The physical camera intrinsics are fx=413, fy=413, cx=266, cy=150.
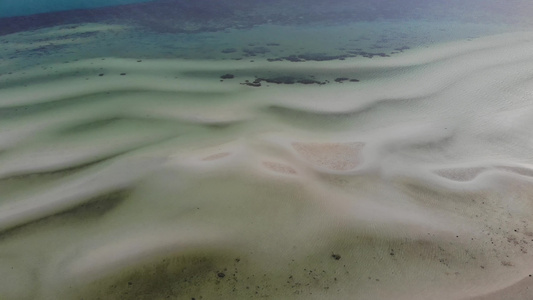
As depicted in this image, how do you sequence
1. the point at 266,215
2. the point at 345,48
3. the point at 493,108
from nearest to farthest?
the point at 266,215 < the point at 493,108 < the point at 345,48

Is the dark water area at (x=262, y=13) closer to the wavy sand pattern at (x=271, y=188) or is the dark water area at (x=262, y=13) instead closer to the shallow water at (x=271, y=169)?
the shallow water at (x=271, y=169)

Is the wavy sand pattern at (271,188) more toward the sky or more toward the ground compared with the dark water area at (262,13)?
more toward the ground

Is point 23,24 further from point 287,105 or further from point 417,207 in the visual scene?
point 417,207

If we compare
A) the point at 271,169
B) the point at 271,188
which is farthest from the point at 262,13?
the point at 271,188

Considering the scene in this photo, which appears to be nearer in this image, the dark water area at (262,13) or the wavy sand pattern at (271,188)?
the wavy sand pattern at (271,188)

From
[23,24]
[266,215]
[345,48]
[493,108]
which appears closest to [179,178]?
[266,215]

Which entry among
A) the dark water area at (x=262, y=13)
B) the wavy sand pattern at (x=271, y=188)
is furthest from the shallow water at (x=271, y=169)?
the dark water area at (x=262, y=13)
